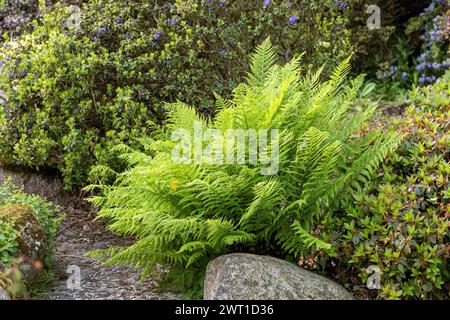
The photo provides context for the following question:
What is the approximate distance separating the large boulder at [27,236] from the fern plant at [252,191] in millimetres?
456

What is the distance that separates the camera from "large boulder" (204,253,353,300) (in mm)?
3535

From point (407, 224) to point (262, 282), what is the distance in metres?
0.91

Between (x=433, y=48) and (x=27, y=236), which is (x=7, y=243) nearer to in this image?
(x=27, y=236)

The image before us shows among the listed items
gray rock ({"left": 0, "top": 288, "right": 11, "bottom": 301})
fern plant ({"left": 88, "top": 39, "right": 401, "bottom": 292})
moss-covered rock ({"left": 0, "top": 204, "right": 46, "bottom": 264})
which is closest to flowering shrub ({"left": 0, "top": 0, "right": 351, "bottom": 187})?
moss-covered rock ({"left": 0, "top": 204, "right": 46, "bottom": 264})

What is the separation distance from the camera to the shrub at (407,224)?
3.63m

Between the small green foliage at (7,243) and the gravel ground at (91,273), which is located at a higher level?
the small green foliage at (7,243)

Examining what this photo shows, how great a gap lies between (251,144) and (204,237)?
0.65 m

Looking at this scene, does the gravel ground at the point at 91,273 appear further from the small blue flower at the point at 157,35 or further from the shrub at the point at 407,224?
the small blue flower at the point at 157,35

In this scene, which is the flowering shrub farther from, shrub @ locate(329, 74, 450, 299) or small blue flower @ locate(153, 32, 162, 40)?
shrub @ locate(329, 74, 450, 299)

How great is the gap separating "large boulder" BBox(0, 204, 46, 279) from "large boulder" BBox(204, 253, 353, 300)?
120 cm

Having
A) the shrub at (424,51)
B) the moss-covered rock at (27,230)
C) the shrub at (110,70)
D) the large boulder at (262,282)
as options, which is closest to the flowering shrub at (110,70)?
the shrub at (110,70)

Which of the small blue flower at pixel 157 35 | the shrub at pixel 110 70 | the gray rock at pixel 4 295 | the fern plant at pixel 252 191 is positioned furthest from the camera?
the small blue flower at pixel 157 35
